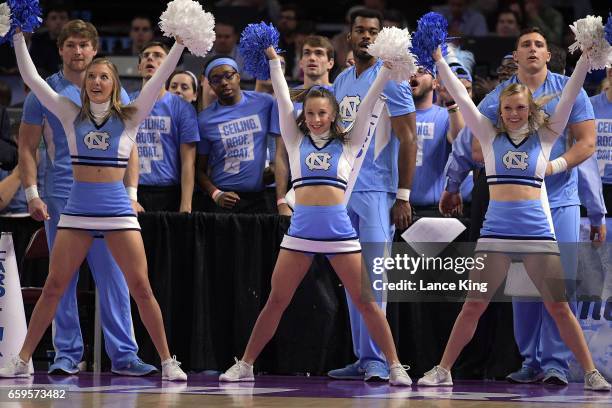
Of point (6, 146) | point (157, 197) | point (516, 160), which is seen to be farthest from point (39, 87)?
point (516, 160)

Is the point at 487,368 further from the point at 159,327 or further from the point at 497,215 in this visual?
the point at 159,327

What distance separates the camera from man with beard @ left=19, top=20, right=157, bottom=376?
712 centimetres

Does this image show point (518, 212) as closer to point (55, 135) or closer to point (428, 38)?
point (428, 38)

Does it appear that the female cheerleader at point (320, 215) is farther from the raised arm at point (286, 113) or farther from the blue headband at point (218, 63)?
the blue headband at point (218, 63)

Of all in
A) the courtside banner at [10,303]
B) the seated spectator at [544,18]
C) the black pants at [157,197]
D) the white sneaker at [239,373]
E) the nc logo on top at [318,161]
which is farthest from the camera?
the seated spectator at [544,18]

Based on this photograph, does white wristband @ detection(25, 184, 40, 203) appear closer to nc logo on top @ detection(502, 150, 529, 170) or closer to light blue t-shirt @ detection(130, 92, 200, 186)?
Answer: light blue t-shirt @ detection(130, 92, 200, 186)

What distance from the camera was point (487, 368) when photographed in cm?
752

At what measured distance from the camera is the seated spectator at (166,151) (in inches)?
311

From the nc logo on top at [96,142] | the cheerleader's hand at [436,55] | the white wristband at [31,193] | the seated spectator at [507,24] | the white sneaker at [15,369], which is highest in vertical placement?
the seated spectator at [507,24]

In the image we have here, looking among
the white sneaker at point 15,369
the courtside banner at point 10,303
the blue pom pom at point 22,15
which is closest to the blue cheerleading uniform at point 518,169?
the blue pom pom at point 22,15

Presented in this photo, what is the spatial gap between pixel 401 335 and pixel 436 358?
0.86ft

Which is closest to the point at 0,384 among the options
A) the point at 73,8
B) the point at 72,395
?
the point at 72,395

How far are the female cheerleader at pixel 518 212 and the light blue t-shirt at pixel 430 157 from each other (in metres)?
1.25

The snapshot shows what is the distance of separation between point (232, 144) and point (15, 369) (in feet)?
7.16
